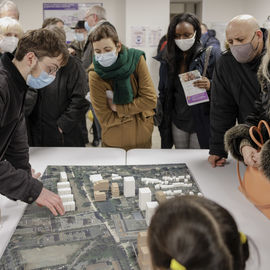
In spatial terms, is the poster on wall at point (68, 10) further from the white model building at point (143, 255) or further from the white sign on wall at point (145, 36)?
the white model building at point (143, 255)

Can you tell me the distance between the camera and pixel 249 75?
6.39ft

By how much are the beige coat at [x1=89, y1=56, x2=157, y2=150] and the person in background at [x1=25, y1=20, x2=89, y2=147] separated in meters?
0.23

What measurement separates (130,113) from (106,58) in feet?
1.37

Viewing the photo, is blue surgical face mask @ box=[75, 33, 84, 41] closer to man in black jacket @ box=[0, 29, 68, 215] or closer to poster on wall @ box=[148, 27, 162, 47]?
poster on wall @ box=[148, 27, 162, 47]

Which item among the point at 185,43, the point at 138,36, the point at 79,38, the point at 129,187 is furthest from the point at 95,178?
the point at 138,36

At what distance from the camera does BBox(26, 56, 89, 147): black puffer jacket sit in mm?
2516

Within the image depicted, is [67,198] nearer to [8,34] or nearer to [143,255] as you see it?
[143,255]

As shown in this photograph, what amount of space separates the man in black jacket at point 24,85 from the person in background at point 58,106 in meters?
0.81

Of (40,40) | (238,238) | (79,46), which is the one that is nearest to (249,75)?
(40,40)

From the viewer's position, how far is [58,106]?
8.39ft

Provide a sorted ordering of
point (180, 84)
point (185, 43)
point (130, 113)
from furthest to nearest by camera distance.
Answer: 1. point (180, 84)
2. point (185, 43)
3. point (130, 113)

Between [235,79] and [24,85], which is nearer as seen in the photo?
[24,85]

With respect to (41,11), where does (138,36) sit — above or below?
below

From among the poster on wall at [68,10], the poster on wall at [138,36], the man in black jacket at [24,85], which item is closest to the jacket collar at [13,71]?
the man in black jacket at [24,85]
